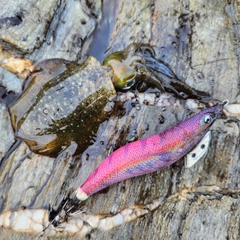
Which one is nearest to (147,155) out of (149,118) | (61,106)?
(149,118)

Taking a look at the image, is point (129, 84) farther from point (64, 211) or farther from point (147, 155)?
point (64, 211)

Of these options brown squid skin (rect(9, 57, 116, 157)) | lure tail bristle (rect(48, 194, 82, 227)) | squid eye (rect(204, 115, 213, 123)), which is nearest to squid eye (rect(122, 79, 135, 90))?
brown squid skin (rect(9, 57, 116, 157))

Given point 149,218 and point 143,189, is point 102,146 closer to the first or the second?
point 143,189

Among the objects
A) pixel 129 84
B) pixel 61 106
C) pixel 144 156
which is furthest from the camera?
pixel 129 84

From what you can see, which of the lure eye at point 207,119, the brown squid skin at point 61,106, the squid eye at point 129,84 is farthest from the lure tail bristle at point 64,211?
the lure eye at point 207,119

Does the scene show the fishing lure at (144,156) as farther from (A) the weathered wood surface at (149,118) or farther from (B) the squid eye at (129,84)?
(B) the squid eye at (129,84)

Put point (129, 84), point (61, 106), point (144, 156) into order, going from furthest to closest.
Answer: point (129, 84) → point (61, 106) → point (144, 156)

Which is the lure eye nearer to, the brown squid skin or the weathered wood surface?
the weathered wood surface
